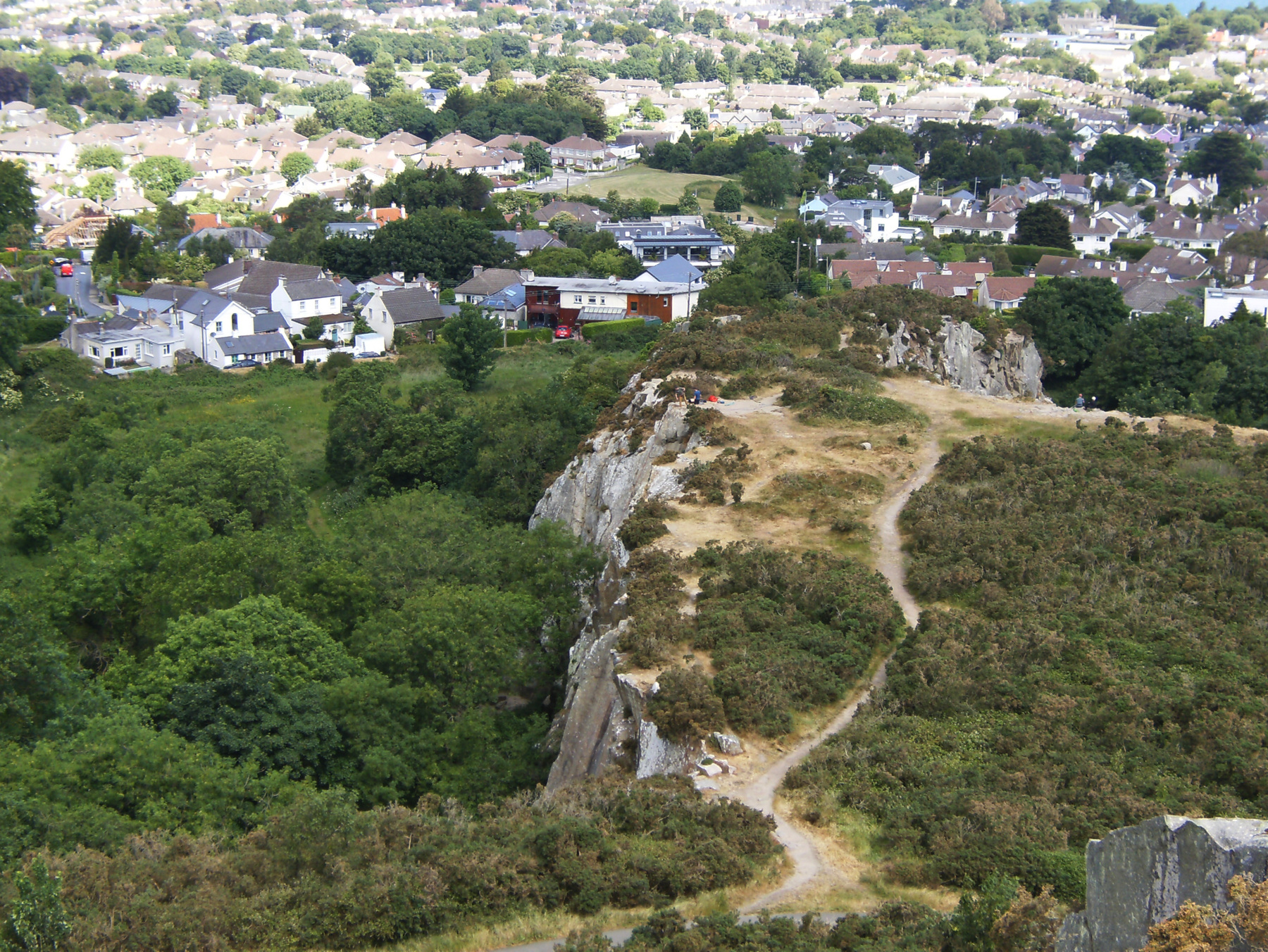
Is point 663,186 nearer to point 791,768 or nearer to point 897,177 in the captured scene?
point 897,177

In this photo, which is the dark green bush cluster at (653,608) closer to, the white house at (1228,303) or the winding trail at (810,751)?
the winding trail at (810,751)

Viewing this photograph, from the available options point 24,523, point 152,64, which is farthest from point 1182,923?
point 152,64

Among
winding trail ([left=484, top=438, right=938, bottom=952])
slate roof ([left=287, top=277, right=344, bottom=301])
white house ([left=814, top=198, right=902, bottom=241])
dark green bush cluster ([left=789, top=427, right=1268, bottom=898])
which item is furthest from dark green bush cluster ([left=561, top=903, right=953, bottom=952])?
white house ([left=814, top=198, right=902, bottom=241])

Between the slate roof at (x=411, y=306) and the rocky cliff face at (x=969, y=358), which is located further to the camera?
the slate roof at (x=411, y=306)

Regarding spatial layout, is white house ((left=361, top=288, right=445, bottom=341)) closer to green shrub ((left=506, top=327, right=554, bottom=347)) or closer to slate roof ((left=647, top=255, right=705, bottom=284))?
green shrub ((left=506, top=327, right=554, bottom=347))

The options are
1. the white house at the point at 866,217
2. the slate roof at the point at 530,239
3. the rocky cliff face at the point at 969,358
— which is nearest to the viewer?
the rocky cliff face at the point at 969,358

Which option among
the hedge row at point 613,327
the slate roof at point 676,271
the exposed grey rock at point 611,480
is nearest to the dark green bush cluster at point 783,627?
the exposed grey rock at point 611,480
